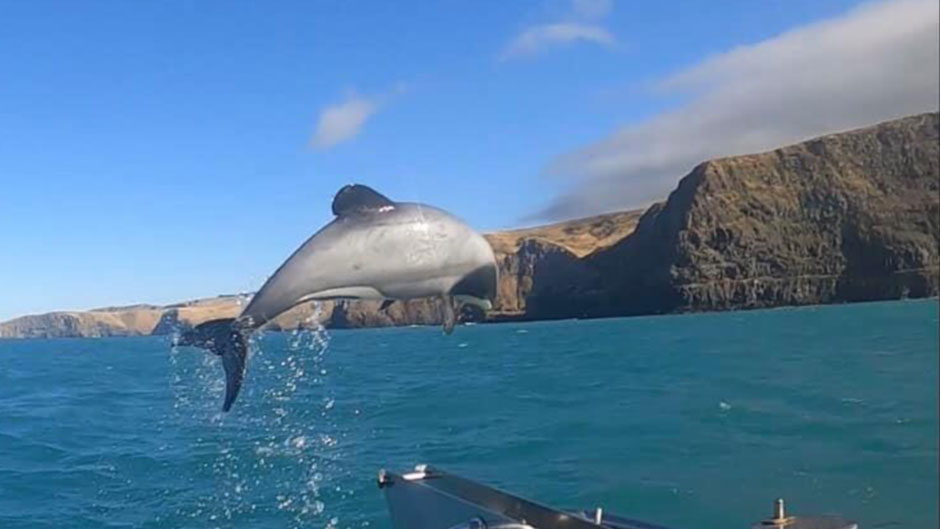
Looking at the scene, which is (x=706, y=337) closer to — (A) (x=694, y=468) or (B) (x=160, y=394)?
(B) (x=160, y=394)

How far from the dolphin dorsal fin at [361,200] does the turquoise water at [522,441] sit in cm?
250

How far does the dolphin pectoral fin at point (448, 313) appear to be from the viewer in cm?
544

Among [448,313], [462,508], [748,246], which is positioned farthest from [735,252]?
[448,313]

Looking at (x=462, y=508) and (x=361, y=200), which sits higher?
(x=361, y=200)

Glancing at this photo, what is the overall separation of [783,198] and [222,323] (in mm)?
49222

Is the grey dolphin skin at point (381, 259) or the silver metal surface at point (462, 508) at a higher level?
the grey dolphin skin at point (381, 259)

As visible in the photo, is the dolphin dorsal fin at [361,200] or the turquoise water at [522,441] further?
the turquoise water at [522,441]

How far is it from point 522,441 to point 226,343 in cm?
1956

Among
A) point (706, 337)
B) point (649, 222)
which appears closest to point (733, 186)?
point (649, 222)

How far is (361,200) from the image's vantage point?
195 inches

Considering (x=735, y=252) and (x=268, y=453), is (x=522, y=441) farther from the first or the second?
(x=735, y=252)

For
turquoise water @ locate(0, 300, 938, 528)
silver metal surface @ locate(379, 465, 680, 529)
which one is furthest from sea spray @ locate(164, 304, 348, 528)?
silver metal surface @ locate(379, 465, 680, 529)

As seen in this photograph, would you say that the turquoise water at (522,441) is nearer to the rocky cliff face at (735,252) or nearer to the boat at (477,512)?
the boat at (477,512)

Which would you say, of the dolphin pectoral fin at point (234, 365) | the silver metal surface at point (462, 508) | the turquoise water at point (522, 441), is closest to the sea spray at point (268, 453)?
the turquoise water at point (522, 441)
